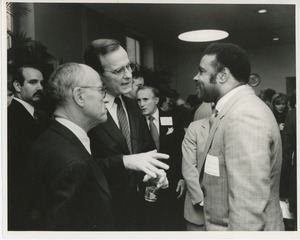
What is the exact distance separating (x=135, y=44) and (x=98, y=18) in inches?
8.3

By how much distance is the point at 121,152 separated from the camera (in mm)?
1317

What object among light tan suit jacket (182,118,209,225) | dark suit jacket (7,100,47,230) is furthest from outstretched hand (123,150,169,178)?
dark suit jacket (7,100,47,230)

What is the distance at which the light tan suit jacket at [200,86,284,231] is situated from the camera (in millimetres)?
1023

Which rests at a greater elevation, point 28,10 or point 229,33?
point 28,10

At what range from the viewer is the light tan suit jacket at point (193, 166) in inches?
53.7

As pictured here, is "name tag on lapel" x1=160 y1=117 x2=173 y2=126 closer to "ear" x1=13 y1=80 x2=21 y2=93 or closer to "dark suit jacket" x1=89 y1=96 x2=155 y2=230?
"dark suit jacket" x1=89 y1=96 x2=155 y2=230

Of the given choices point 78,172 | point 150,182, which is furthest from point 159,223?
point 78,172

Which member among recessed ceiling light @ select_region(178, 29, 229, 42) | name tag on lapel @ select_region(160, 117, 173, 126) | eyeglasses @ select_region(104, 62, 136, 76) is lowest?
name tag on lapel @ select_region(160, 117, 173, 126)

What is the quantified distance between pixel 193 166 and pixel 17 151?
82 cm

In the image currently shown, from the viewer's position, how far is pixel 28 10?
4.38ft

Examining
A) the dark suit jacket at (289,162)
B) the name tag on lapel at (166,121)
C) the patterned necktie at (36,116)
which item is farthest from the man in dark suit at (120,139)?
the dark suit jacket at (289,162)

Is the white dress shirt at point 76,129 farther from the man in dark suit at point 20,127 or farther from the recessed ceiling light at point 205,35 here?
the recessed ceiling light at point 205,35

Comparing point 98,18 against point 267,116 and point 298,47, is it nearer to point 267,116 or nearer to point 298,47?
point 267,116

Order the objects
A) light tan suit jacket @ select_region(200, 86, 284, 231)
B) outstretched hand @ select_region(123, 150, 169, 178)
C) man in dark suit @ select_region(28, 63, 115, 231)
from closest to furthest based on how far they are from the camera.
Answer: light tan suit jacket @ select_region(200, 86, 284, 231) → man in dark suit @ select_region(28, 63, 115, 231) → outstretched hand @ select_region(123, 150, 169, 178)
